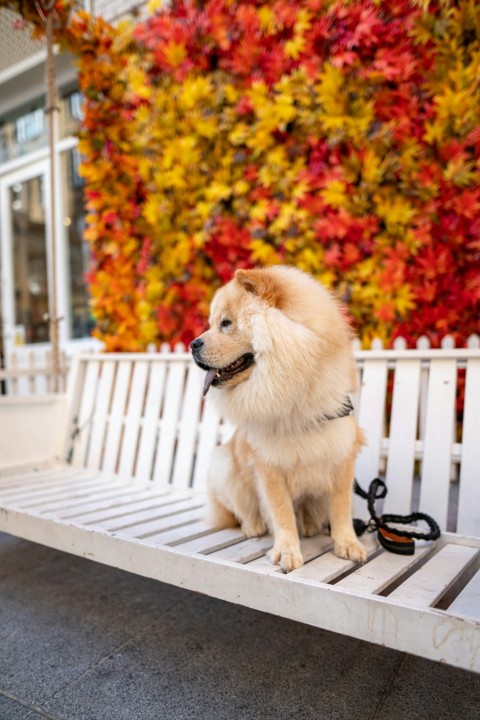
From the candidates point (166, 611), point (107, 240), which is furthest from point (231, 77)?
point (166, 611)

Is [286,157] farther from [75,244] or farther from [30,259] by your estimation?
[30,259]

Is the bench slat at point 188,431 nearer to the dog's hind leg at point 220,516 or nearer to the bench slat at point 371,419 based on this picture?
the dog's hind leg at point 220,516

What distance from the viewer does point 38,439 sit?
3123 millimetres

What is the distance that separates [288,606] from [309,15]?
3.18 metres

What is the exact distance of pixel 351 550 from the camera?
1.57 meters

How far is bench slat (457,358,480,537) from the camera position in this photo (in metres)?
1.83

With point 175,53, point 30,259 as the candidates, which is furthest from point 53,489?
point 30,259

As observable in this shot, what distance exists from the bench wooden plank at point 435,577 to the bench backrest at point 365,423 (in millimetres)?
218

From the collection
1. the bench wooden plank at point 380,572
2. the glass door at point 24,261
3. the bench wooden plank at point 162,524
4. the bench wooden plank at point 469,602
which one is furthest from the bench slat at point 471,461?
the glass door at point 24,261

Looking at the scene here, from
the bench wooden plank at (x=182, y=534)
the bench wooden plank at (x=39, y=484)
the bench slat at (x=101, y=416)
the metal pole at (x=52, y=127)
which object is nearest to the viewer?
the bench wooden plank at (x=182, y=534)

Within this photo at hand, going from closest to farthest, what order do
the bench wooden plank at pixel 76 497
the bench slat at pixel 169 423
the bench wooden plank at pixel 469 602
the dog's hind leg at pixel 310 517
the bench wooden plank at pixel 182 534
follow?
the bench wooden plank at pixel 469 602
the bench wooden plank at pixel 182 534
the dog's hind leg at pixel 310 517
the bench wooden plank at pixel 76 497
the bench slat at pixel 169 423

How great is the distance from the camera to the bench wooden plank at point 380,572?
4.30 ft

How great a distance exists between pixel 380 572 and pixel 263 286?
88 centimetres

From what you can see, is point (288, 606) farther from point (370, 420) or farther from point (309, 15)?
point (309, 15)
